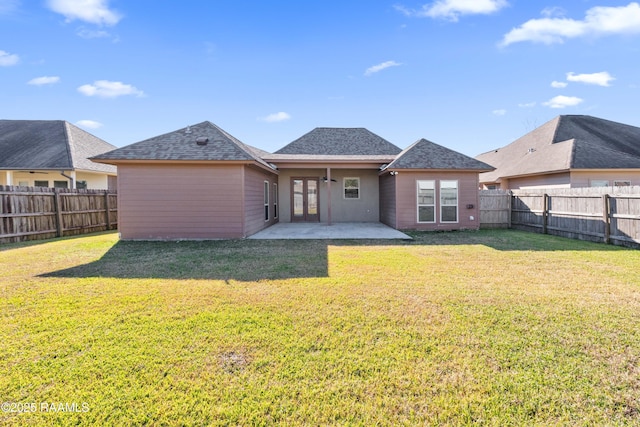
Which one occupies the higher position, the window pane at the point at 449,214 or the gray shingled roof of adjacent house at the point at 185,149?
the gray shingled roof of adjacent house at the point at 185,149

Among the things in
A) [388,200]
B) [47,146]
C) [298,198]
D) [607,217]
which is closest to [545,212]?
[607,217]

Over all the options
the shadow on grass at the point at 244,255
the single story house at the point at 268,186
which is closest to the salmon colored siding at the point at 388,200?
the single story house at the point at 268,186

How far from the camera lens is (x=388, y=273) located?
5.54 m

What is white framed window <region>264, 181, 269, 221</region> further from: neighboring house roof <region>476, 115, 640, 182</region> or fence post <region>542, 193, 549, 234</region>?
neighboring house roof <region>476, 115, 640, 182</region>

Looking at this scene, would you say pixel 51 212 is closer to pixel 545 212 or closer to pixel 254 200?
pixel 254 200

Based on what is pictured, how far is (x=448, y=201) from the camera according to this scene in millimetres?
11891

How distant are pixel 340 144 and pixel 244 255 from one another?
12.0 meters

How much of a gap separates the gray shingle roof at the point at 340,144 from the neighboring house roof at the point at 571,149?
7205 mm

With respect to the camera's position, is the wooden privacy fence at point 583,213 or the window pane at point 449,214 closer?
the wooden privacy fence at point 583,213

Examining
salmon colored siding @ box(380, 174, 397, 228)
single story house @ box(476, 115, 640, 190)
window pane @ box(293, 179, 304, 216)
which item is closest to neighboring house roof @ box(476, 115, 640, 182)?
single story house @ box(476, 115, 640, 190)

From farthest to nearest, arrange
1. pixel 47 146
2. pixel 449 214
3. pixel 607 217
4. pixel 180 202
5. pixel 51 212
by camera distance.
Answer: pixel 47 146 → pixel 449 214 → pixel 51 212 → pixel 180 202 → pixel 607 217

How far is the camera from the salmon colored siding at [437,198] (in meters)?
11.8

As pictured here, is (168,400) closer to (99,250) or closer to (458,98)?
(99,250)

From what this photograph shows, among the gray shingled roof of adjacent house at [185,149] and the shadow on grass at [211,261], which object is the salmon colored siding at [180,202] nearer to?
the gray shingled roof of adjacent house at [185,149]
